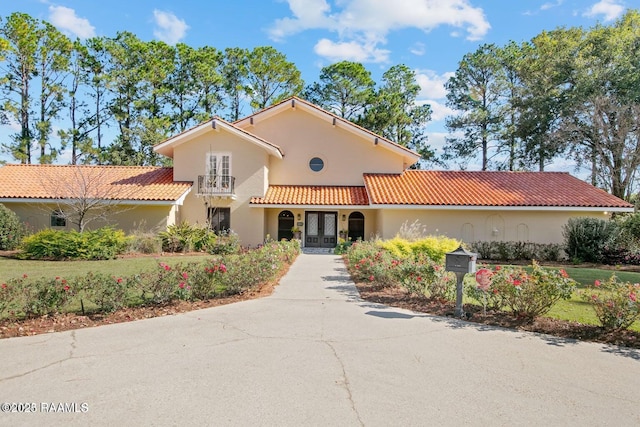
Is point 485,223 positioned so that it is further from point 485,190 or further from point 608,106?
point 608,106

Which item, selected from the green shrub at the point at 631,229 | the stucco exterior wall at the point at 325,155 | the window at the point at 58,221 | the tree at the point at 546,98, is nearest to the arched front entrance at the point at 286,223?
the stucco exterior wall at the point at 325,155

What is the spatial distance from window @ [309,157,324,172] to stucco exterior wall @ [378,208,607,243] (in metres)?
5.11

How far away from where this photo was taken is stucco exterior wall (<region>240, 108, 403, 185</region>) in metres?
23.8

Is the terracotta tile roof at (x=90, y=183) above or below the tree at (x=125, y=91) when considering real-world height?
below

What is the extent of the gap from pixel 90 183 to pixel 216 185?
6369 millimetres

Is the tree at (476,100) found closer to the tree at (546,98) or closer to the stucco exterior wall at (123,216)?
the tree at (546,98)

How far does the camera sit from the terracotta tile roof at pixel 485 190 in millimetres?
20281

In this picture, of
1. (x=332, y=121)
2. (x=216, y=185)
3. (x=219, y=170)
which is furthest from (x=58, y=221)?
(x=332, y=121)

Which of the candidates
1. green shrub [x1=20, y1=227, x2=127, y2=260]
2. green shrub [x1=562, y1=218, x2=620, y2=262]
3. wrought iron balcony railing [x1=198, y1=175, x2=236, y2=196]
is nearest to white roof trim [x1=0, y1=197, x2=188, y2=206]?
wrought iron balcony railing [x1=198, y1=175, x2=236, y2=196]

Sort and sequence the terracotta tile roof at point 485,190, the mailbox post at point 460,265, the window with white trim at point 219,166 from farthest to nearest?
the window with white trim at point 219,166 < the terracotta tile roof at point 485,190 < the mailbox post at point 460,265

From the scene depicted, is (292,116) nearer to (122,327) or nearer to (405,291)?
(405,291)

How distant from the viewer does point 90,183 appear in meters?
20.6

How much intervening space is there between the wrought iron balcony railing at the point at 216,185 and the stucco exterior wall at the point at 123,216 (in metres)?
1.93

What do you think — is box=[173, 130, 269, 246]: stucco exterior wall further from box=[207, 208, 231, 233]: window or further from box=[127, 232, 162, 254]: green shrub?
box=[127, 232, 162, 254]: green shrub
